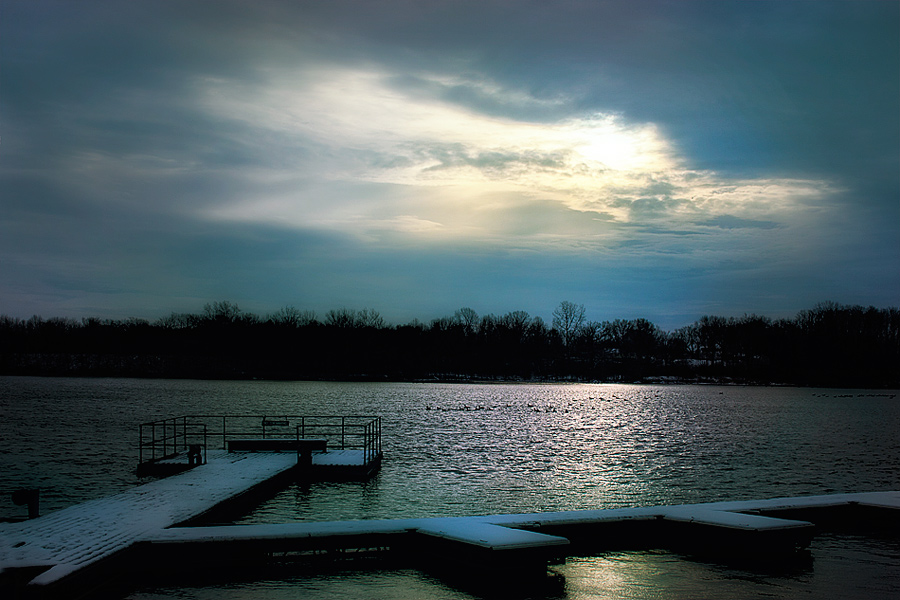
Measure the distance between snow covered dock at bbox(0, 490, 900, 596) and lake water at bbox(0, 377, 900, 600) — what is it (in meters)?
0.77

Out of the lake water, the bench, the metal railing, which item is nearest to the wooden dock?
the lake water

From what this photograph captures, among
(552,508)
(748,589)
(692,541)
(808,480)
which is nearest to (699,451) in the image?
(808,480)

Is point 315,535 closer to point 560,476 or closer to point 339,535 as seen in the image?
point 339,535

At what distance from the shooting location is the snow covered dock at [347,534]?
1207 cm

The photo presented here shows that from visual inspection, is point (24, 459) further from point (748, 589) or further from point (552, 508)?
point (748, 589)

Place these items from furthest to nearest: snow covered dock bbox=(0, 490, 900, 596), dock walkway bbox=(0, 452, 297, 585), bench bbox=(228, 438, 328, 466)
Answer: bench bbox=(228, 438, 328, 466) < snow covered dock bbox=(0, 490, 900, 596) < dock walkway bbox=(0, 452, 297, 585)

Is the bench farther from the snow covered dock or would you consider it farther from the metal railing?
the snow covered dock

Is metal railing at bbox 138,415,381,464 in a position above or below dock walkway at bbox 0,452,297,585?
below

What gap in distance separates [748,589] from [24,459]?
110ft

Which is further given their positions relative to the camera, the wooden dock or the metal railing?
the metal railing

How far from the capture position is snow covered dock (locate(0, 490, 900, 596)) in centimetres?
1207

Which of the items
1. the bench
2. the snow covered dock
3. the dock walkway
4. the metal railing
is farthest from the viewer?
the metal railing

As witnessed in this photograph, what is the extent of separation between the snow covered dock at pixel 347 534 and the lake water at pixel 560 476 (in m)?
0.77

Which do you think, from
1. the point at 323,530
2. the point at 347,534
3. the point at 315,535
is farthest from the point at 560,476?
→ the point at 315,535
